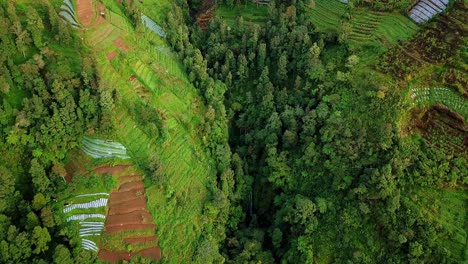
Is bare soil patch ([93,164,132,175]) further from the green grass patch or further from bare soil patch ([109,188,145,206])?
the green grass patch

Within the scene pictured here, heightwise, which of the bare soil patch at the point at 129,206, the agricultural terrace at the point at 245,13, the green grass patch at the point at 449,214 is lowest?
the bare soil patch at the point at 129,206

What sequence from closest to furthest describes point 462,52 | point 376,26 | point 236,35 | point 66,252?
point 66,252, point 462,52, point 376,26, point 236,35

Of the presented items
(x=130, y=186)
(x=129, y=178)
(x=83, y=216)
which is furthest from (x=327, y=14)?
(x=83, y=216)

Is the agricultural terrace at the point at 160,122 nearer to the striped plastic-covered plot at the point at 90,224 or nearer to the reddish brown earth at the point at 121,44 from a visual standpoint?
the reddish brown earth at the point at 121,44

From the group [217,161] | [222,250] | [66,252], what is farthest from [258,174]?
[66,252]

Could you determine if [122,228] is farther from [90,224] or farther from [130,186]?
[130,186]

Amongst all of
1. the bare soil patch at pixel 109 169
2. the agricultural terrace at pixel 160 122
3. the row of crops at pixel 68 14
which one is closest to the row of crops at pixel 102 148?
the agricultural terrace at pixel 160 122

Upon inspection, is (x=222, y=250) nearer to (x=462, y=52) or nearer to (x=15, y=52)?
(x=15, y=52)

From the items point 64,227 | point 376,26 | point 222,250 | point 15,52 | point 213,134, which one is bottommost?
point 222,250
